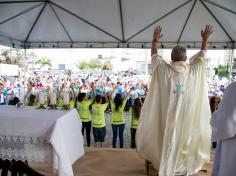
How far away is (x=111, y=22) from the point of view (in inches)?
273

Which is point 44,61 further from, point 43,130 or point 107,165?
point 43,130

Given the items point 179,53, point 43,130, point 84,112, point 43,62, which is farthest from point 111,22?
point 43,62

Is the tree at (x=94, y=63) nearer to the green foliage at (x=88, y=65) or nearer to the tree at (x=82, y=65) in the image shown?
the green foliage at (x=88, y=65)

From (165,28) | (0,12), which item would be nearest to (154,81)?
(165,28)

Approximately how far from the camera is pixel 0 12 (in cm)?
638

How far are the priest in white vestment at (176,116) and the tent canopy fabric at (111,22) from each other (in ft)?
9.03

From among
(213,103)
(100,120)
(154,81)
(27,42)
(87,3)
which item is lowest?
(100,120)

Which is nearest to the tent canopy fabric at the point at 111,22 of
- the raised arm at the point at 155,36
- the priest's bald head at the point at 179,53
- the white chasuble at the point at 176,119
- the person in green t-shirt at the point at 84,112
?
the person in green t-shirt at the point at 84,112

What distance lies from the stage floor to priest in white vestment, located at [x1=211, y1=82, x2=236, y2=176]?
6.35ft

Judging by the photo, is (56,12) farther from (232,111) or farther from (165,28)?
(232,111)

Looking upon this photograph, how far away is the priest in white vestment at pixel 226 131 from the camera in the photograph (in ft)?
7.25

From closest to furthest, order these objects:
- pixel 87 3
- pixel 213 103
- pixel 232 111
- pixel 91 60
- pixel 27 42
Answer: pixel 232 111 → pixel 213 103 → pixel 87 3 → pixel 27 42 → pixel 91 60

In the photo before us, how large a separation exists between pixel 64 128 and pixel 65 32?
16.5 feet

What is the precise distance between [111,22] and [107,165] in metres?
3.81
